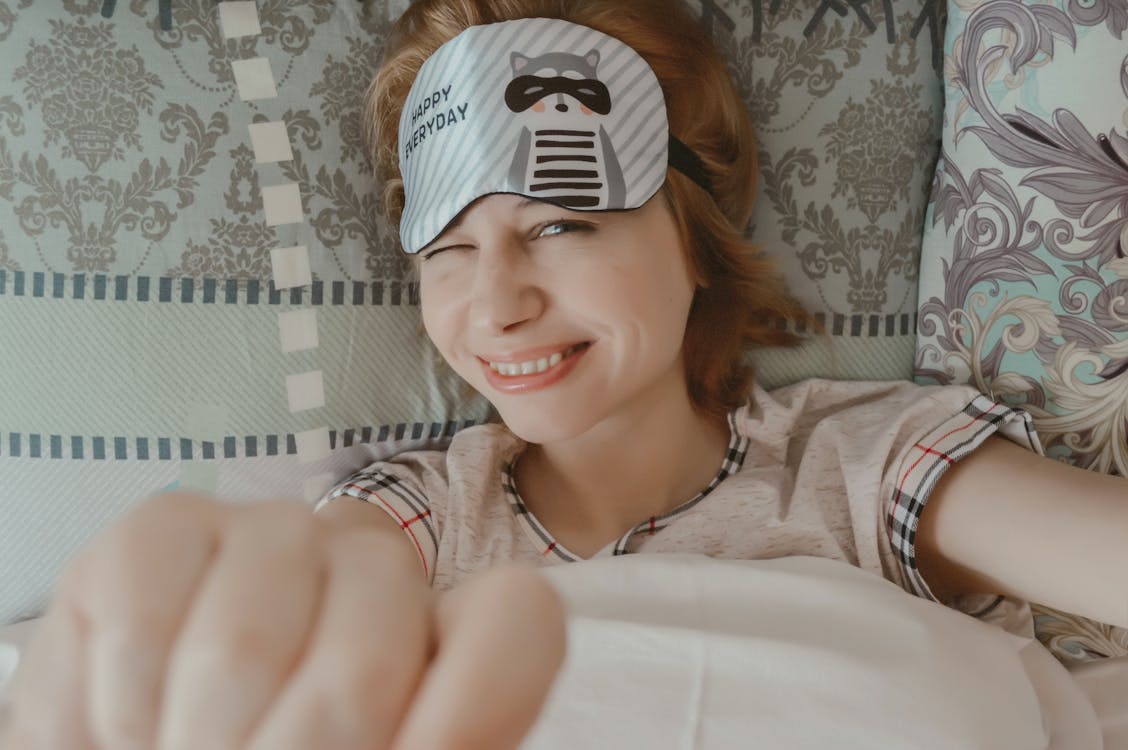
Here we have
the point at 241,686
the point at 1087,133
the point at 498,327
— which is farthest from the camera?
the point at 1087,133

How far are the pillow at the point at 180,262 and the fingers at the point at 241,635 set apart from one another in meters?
0.48

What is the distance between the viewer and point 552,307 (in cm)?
56

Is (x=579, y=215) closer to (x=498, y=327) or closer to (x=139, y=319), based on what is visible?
(x=498, y=327)

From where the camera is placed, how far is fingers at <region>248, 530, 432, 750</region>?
0.41ft

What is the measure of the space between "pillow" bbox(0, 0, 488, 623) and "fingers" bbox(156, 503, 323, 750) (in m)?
0.48

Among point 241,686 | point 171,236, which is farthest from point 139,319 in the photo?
point 241,686

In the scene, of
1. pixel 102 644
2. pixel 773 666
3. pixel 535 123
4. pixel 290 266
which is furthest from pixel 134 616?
pixel 290 266

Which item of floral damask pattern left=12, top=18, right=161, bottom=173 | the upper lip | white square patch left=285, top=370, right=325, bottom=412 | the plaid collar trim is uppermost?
floral damask pattern left=12, top=18, right=161, bottom=173

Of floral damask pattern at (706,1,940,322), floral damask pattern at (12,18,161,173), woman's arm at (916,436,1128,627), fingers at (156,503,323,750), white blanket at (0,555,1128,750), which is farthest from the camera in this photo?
floral damask pattern at (706,1,940,322)

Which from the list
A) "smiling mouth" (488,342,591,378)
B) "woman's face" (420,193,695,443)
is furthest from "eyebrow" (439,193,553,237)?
"smiling mouth" (488,342,591,378)

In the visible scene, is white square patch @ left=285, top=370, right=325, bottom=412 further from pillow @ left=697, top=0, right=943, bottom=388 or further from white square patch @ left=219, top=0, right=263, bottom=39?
pillow @ left=697, top=0, right=943, bottom=388

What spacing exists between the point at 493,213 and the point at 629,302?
117mm

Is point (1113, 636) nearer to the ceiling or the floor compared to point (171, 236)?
nearer to the floor

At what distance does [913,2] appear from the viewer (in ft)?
2.39
